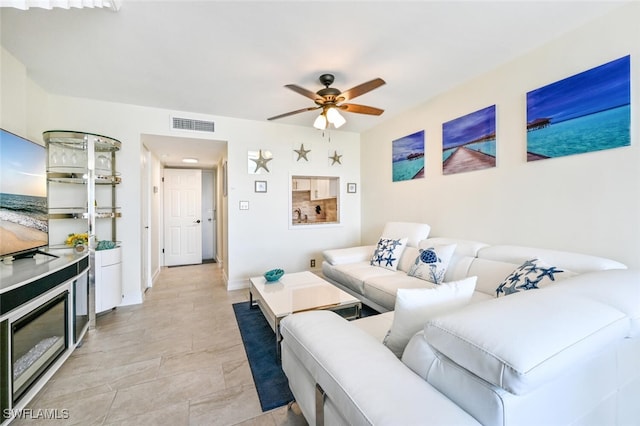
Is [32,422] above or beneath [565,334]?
beneath

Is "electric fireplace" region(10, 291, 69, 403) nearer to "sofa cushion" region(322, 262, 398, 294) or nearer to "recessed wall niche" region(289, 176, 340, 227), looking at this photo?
"sofa cushion" region(322, 262, 398, 294)

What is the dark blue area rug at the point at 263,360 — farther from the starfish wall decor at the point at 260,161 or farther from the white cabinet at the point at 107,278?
the starfish wall decor at the point at 260,161

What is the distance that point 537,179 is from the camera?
227 cm

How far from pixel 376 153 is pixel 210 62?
108 inches

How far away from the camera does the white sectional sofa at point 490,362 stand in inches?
27.4

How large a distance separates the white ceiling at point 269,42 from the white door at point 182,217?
269cm

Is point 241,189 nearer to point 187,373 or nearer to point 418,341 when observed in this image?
point 187,373

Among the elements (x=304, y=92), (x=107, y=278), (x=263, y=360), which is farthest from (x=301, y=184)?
(x=263, y=360)

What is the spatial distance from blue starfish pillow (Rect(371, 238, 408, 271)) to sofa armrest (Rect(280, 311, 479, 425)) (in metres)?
1.97

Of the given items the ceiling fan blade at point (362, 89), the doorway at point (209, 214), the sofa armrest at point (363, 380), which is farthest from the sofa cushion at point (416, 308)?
the doorway at point (209, 214)

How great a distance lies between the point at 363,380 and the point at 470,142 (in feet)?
9.12

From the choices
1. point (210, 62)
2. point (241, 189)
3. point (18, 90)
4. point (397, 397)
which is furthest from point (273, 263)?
point (397, 397)

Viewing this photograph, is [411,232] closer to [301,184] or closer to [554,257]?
[554,257]

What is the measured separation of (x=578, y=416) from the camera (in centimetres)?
93
